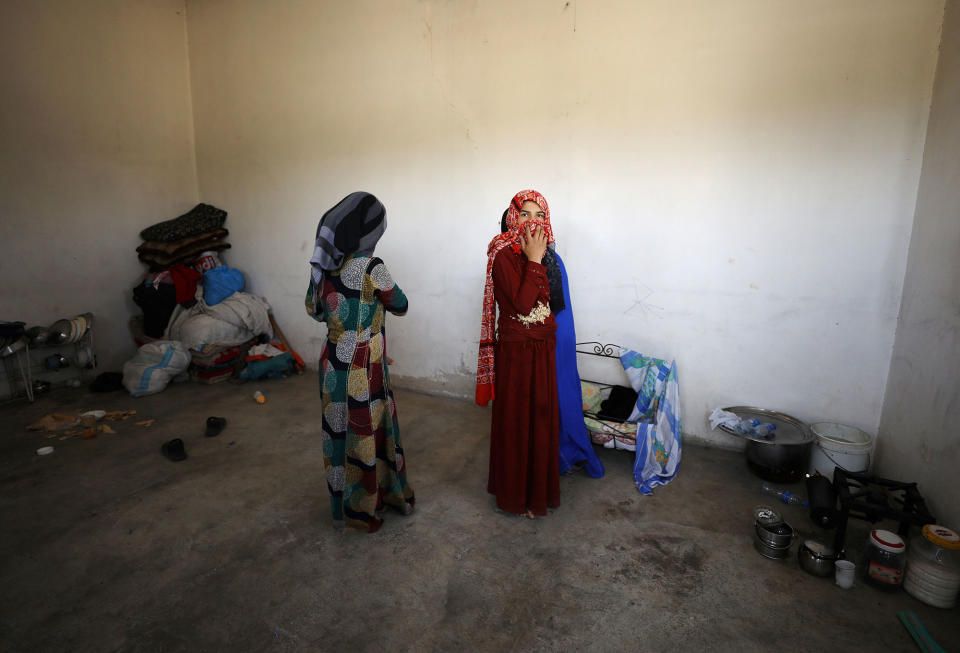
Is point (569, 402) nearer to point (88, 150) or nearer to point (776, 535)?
point (776, 535)

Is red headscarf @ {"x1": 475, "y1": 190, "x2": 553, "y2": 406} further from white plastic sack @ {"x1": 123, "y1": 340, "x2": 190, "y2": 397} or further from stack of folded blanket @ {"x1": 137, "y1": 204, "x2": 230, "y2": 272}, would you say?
stack of folded blanket @ {"x1": 137, "y1": 204, "x2": 230, "y2": 272}

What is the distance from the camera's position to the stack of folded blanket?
474 cm

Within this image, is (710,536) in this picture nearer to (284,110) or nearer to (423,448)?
(423,448)

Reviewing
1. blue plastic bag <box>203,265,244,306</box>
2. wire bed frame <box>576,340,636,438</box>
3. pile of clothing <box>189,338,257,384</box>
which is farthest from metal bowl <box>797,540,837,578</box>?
blue plastic bag <box>203,265,244,306</box>

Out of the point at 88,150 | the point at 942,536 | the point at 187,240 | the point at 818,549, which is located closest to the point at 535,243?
the point at 818,549

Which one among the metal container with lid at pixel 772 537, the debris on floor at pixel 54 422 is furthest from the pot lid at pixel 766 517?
the debris on floor at pixel 54 422

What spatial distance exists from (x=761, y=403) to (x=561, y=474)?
54.9 inches

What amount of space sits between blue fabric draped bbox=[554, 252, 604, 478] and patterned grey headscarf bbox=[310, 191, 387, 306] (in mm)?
989

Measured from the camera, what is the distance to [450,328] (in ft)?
13.6

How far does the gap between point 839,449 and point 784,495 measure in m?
0.41

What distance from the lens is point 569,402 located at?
2.74 m

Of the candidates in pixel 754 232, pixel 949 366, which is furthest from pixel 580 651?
pixel 754 232

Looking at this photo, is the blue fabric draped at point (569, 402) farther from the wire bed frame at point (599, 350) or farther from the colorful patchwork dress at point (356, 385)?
the colorful patchwork dress at point (356, 385)

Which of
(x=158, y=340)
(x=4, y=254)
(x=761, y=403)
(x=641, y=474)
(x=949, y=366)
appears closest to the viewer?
(x=949, y=366)
